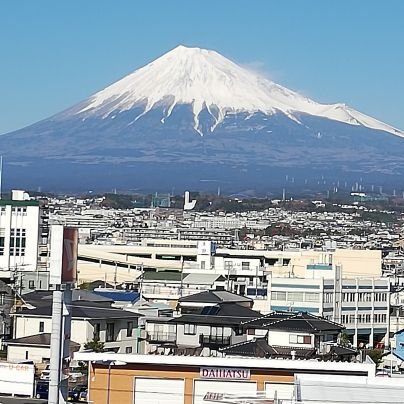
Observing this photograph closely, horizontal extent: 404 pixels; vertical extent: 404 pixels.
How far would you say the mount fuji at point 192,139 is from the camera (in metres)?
167

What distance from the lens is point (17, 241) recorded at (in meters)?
31.1

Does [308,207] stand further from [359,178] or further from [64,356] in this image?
[64,356]

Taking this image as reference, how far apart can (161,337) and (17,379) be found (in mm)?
6387

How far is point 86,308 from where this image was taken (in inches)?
749

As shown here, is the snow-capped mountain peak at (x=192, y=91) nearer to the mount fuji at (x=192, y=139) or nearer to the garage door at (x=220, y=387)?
the mount fuji at (x=192, y=139)

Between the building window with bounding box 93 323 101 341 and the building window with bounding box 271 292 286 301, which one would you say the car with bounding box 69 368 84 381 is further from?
the building window with bounding box 271 292 286 301

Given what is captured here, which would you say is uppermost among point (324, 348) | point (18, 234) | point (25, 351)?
point (18, 234)

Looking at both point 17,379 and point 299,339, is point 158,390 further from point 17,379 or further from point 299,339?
point 299,339

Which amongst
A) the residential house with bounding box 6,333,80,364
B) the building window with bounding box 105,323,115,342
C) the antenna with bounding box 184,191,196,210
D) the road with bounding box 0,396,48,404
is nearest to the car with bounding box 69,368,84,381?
the residential house with bounding box 6,333,80,364

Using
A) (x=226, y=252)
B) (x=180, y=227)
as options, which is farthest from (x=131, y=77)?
(x=226, y=252)

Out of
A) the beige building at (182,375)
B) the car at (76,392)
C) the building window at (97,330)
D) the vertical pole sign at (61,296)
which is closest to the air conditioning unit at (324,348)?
the car at (76,392)

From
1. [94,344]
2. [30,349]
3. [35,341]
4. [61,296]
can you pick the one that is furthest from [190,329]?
[61,296]

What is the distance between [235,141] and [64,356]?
17287cm

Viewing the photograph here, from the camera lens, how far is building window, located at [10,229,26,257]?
30938 mm
